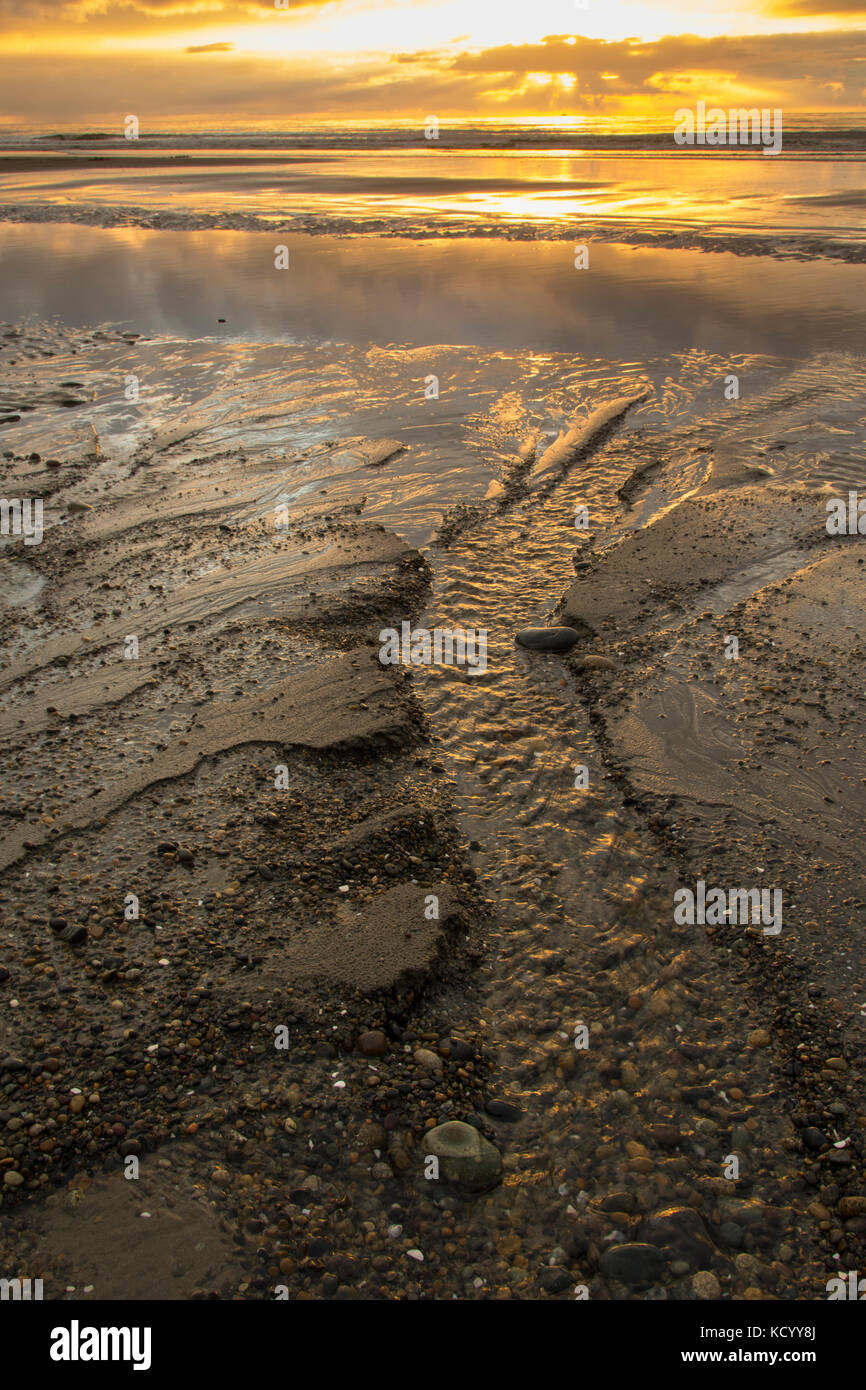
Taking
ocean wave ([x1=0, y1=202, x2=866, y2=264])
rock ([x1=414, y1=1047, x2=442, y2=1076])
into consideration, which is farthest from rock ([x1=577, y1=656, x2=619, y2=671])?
ocean wave ([x1=0, y1=202, x2=866, y2=264])

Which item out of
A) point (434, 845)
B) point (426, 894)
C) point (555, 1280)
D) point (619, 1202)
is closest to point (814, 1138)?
point (619, 1202)

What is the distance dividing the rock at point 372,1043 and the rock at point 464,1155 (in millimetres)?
321

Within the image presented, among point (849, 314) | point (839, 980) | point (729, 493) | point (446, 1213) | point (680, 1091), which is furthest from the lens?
point (849, 314)

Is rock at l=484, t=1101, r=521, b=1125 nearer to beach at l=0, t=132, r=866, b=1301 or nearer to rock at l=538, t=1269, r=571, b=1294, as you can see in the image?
beach at l=0, t=132, r=866, b=1301

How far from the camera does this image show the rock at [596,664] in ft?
16.3

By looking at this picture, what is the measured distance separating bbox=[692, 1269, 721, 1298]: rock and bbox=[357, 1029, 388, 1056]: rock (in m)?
1.11

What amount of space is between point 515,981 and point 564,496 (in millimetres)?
4756

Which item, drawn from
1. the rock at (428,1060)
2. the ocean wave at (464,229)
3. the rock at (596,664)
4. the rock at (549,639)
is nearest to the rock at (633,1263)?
the rock at (428,1060)

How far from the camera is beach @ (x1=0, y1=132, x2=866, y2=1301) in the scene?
252cm

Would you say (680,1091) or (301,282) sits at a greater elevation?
(301,282)

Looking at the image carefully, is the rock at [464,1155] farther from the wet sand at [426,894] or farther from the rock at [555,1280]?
the rock at [555,1280]

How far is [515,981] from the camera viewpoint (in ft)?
10.5
